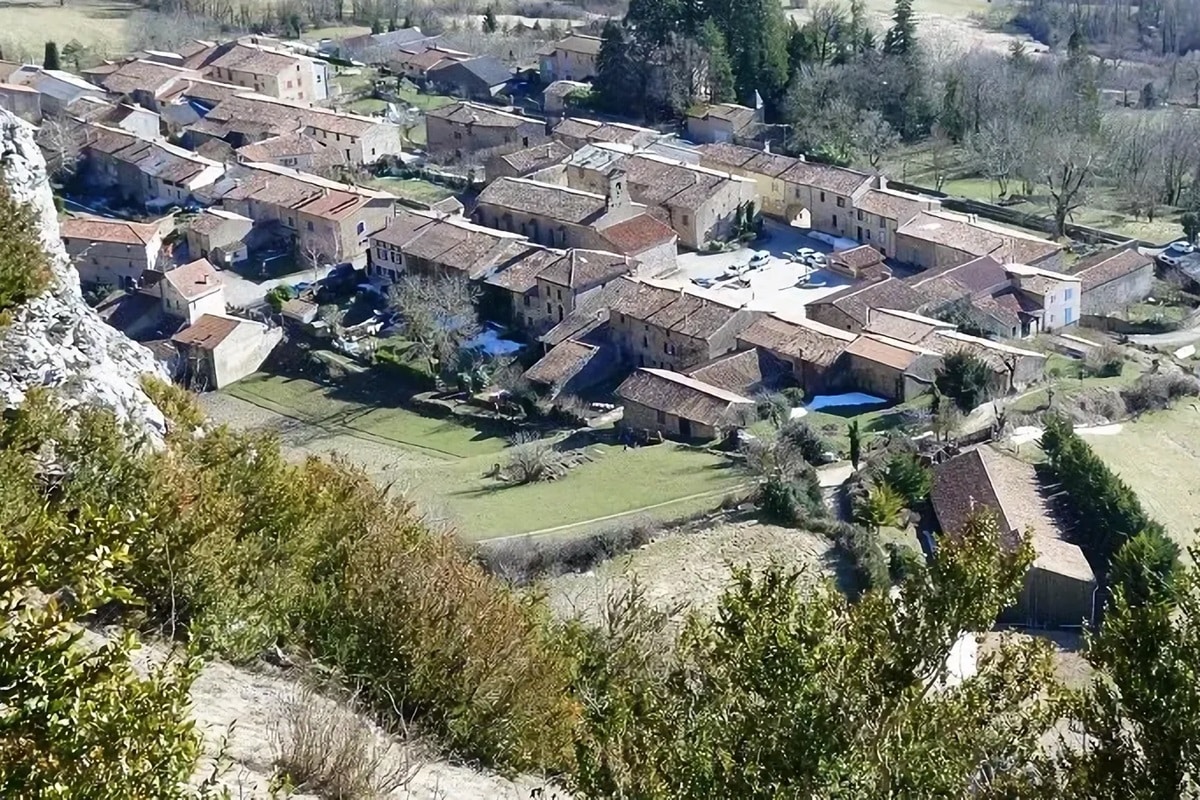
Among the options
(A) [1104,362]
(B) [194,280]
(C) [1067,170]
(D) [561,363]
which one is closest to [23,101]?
(B) [194,280]

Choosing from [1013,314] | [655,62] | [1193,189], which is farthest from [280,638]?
[655,62]

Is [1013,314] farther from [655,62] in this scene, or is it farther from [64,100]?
[64,100]

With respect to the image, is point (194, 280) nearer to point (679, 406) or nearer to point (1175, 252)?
point (679, 406)

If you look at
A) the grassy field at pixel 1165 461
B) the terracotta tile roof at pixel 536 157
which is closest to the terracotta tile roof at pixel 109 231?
the terracotta tile roof at pixel 536 157

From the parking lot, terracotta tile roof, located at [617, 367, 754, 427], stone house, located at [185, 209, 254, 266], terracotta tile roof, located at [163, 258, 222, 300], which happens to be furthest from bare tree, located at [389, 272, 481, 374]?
stone house, located at [185, 209, 254, 266]

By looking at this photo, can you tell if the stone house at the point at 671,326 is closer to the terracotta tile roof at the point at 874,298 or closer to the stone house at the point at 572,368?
the stone house at the point at 572,368

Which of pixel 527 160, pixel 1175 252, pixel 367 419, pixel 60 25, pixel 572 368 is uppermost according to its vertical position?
pixel 60 25
